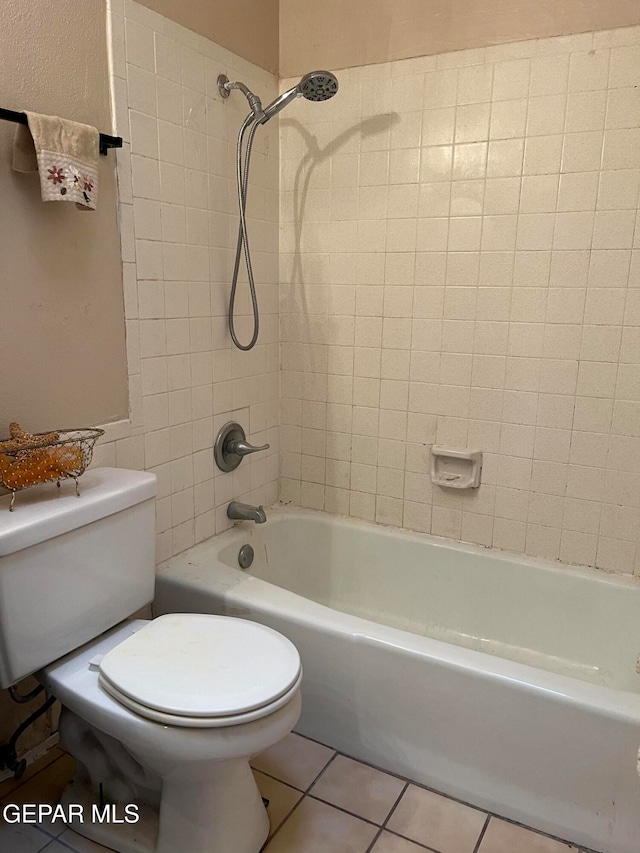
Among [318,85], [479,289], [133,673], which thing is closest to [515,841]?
[133,673]

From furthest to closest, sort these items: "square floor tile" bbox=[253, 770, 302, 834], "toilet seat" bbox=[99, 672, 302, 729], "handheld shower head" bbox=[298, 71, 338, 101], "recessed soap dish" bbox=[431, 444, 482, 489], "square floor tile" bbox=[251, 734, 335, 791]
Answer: "recessed soap dish" bbox=[431, 444, 482, 489]
"handheld shower head" bbox=[298, 71, 338, 101]
"square floor tile" bbox=[251, 734, 335, 791]
"square floor tile" bbox=[253, 770, 302, 834]
"toilet seat" bbox=[99, 672, 302, 729]

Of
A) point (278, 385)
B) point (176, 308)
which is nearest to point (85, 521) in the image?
point (176, 308)

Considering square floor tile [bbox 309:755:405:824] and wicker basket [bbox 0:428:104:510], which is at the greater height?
wicker basket [bbox 0:428:104:510]

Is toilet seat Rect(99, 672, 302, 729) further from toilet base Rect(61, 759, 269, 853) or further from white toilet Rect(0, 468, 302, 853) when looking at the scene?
toilet base Rect(61, 759, 269, 853)

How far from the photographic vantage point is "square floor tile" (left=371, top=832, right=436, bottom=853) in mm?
1396

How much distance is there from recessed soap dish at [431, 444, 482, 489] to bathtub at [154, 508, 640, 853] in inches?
8.5

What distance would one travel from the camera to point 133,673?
123cm

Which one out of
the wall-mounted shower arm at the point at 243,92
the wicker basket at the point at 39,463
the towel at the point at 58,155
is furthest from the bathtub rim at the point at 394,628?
the wall-mounted shower arm at the point at 243,92

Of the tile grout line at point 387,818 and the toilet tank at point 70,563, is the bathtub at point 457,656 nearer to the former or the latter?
the tile grout line at point 387,818

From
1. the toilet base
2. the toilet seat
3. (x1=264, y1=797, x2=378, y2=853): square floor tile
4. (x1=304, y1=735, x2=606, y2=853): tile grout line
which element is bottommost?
(x1=264, y1=797, x2=378, y2=853): square floor tile

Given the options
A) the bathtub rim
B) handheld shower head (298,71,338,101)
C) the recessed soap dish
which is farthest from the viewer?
the recessed soap dish

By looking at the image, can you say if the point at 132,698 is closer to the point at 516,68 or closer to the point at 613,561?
the point at 613,561

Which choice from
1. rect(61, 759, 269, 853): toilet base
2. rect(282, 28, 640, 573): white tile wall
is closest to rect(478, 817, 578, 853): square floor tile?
rect(61, 759, 269, 853): toilet base

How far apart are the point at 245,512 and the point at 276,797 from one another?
2.80 ft
